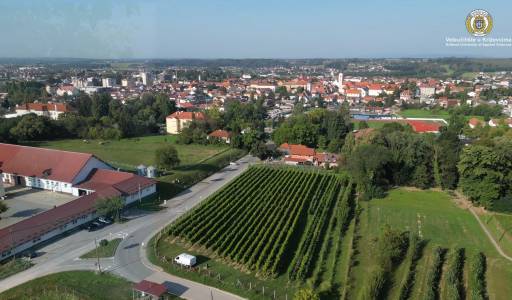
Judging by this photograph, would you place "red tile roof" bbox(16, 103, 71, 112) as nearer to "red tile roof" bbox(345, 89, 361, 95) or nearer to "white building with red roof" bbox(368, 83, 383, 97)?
"red tile roof" bbox(345, 89, 361, 95)

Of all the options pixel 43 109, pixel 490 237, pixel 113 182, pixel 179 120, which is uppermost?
pixel 43 109

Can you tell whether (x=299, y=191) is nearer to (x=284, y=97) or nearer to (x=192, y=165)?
(x=192, y=165)

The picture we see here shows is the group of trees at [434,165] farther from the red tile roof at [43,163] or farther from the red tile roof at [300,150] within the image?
the red tile roof at [43,163]

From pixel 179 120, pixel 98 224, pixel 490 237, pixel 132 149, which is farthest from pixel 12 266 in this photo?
pixel 179 120

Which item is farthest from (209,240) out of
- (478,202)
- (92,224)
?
(478,202)

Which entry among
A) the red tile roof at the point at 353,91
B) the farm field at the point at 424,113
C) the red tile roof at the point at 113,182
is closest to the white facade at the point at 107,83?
the red tile roof at the point at 353,91

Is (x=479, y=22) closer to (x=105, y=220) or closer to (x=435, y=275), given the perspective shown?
(x=435, y=275)
